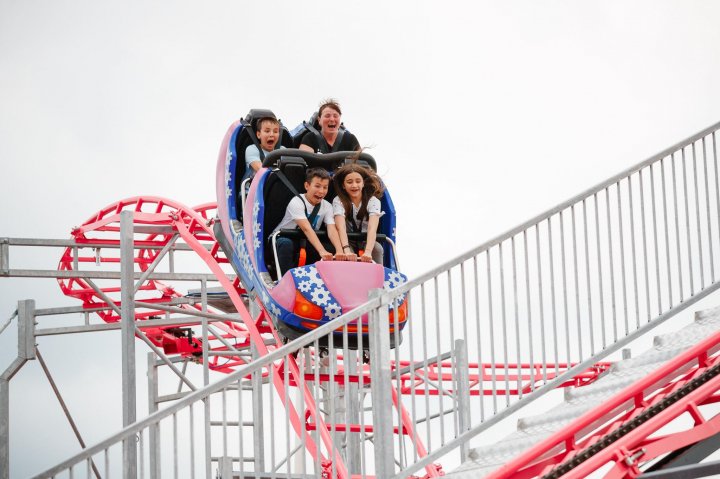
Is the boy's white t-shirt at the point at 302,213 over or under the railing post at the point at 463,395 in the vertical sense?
over

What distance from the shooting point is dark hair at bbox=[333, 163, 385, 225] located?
24.3 feet

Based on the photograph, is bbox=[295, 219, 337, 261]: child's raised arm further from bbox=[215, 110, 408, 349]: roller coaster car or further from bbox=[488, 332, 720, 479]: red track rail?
bbox=[488, 332, 720, 479]: red track rail

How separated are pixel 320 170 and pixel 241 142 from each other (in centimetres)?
142

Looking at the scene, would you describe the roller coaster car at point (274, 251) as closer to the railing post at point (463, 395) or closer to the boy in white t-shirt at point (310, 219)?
the boy in white t-shirt at point (310, 219)

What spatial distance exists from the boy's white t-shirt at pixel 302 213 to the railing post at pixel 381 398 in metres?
2.30

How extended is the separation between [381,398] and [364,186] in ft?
9.06

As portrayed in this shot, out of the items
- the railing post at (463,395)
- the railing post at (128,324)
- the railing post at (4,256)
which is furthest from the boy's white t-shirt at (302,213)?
the railing post at (4,256)

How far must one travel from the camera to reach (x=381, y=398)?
4957 millimetres

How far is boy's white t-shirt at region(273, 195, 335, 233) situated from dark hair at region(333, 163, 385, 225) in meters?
0.14

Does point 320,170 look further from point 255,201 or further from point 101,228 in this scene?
point 101,228

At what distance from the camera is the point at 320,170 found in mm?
7340

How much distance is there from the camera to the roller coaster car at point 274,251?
6.73 meters

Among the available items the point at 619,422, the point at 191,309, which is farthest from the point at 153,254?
the point at 619,422

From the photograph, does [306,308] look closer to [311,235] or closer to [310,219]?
[311,235]
